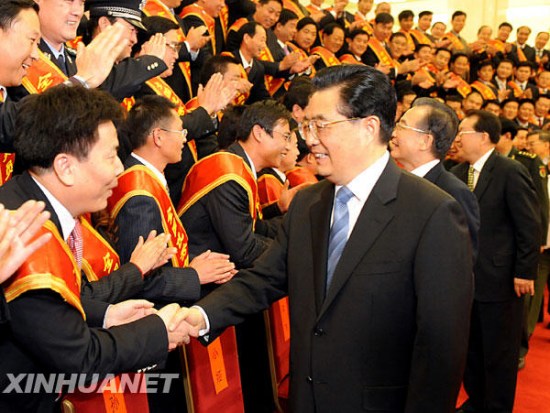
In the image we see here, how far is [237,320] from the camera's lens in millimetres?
2209

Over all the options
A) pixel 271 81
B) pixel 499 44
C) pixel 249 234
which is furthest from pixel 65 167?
pixel 499 44

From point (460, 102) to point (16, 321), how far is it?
7987 mm

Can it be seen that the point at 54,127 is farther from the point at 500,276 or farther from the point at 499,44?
the point at 499,44

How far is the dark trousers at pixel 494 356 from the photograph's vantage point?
3.74 meters

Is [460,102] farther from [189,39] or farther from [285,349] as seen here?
[285,349]

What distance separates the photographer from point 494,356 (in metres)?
3.78

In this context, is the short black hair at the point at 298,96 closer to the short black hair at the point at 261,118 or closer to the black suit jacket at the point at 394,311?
the short black hair at the point at 261,118

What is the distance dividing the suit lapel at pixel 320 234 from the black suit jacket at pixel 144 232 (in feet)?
2.80

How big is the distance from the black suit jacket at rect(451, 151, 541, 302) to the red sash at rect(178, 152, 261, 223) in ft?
4.71

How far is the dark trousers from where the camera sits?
3.74m

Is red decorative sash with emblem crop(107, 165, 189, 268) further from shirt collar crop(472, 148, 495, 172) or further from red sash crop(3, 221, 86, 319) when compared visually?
shirt collar crop(472, 148, 495, 172)

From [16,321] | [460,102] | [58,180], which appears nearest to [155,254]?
[58,180]

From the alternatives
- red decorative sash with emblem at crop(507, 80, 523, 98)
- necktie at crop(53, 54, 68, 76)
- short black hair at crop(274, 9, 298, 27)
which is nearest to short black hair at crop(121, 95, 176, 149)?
necktie at crop(53, 54, 68, 76)

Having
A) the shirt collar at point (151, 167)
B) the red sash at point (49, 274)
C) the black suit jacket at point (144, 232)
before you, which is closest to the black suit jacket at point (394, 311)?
the red sash at point (49, 274)
